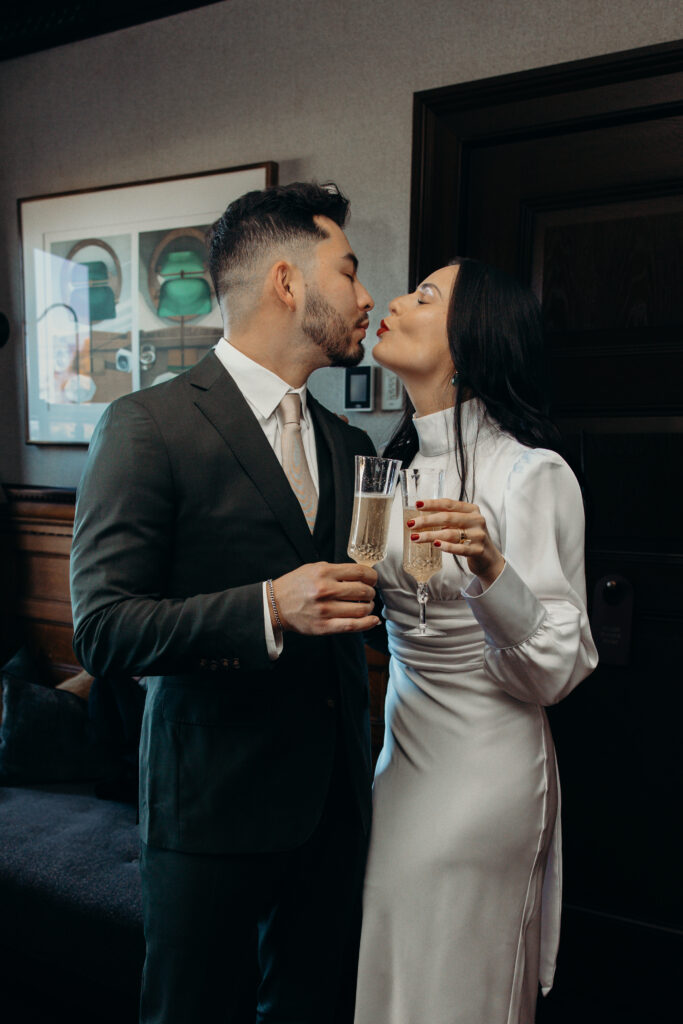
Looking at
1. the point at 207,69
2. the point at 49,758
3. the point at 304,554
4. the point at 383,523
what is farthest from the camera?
the point at 207,69

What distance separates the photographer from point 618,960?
2195mm

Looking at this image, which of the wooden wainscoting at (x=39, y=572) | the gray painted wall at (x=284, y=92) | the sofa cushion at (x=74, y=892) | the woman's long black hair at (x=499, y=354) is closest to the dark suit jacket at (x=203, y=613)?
the woman's long black hair at (x=499, y=354)

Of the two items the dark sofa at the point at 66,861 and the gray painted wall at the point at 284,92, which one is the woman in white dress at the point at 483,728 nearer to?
the dark sofa at the point at 66,861

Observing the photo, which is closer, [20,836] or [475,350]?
[475,350]

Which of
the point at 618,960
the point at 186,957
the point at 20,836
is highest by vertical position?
the point at 186,957

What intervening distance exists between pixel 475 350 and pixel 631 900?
68.1 inches

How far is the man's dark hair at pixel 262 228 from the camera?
5.10 feet

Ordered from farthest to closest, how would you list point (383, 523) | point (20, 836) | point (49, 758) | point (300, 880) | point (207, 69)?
point (207, 69), point (49, 758), point (20, 836), point (300, 880), point (383, 523)

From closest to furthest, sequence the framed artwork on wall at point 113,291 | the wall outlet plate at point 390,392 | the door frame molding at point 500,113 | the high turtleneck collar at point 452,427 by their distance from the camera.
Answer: the high turtleneck collar at point 452,427 → the door frame molding at point 500,113 → the wall outlet plate at point 390,392 → the framed artwork on wall at point 113,291

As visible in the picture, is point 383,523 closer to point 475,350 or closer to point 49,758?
point 475,350

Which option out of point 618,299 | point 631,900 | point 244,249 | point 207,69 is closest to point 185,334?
point 207,69

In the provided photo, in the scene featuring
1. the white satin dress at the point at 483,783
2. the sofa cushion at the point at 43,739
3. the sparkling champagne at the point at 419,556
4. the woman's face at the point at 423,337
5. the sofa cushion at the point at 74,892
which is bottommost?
the sofa cushion at the point at 74,892

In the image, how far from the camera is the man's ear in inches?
59.8

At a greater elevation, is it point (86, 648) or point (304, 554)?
point (304, 554)
